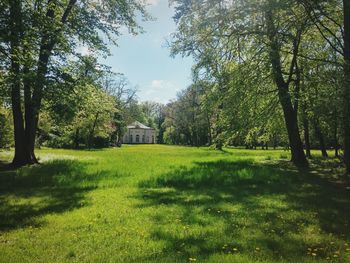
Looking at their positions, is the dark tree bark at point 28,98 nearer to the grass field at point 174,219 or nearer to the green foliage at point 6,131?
the grass field at point 174,219

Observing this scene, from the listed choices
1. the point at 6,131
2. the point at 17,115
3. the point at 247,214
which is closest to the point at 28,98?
the point at 17,115

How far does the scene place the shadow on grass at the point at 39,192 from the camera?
31.3 feet

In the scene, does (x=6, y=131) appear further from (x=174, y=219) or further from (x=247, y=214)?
(x=247, y=214)

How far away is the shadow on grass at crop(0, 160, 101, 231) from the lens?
9531 mm

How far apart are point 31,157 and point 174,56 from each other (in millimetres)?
9663

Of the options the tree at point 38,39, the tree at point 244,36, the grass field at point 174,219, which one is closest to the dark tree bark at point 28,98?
the tree at point 38,39

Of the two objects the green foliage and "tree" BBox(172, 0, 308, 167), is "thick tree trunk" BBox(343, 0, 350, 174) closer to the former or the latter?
"tree" BBox(172, 0, 308, 167)

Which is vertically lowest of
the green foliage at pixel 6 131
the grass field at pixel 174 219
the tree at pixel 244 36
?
the grass field at pixel 174 219

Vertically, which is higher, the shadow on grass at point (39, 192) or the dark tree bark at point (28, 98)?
the dark tree bark at point (28, 98)

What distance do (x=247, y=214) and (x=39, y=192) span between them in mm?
7282

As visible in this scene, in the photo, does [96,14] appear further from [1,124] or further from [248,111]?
[1,124]

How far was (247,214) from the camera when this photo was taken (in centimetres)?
949

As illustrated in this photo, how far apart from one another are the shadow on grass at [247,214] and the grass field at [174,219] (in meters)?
0.02

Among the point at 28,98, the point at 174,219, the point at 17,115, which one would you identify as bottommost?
the point at 174,219
